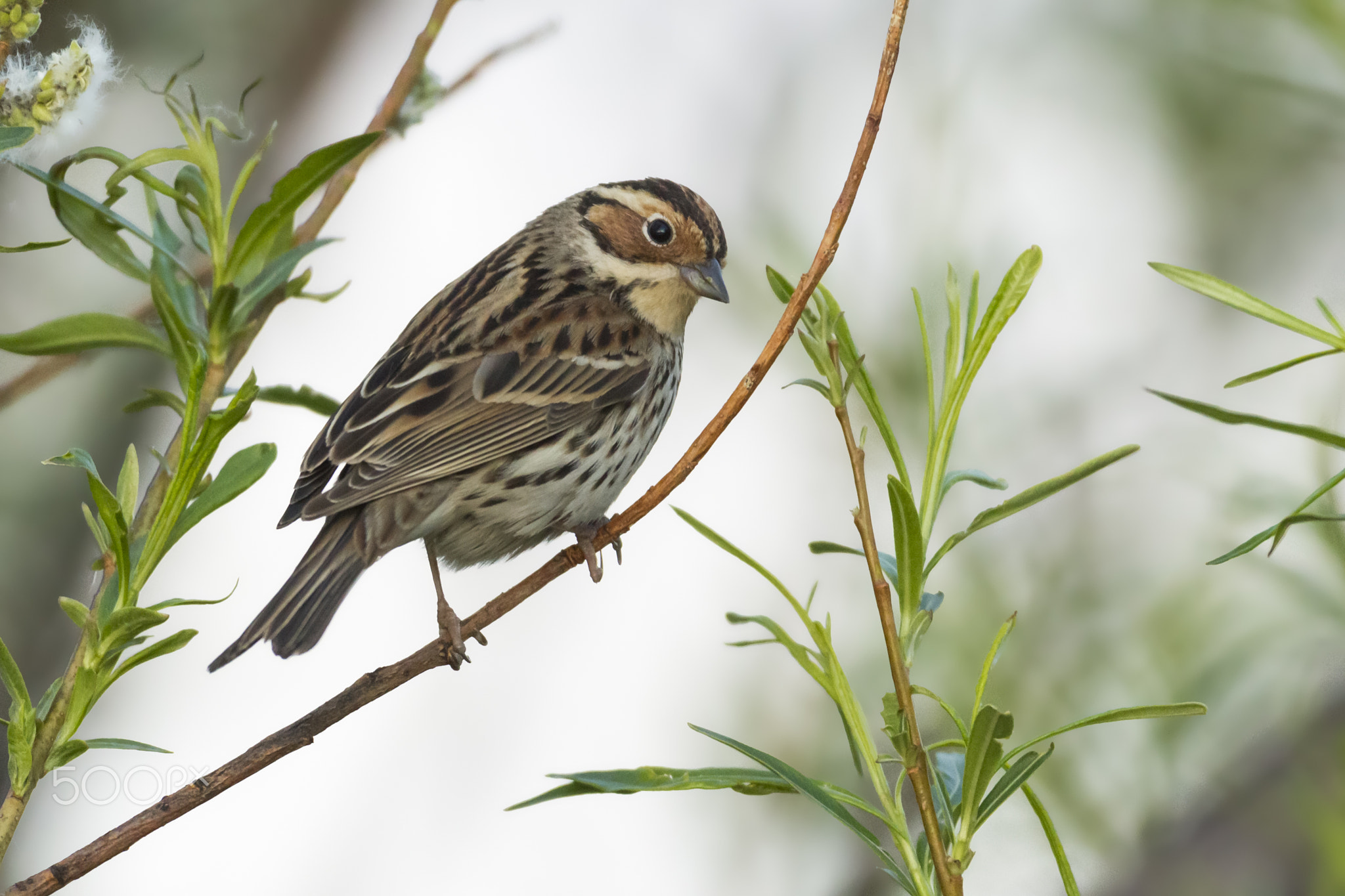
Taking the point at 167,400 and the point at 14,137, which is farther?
the point at 167,400

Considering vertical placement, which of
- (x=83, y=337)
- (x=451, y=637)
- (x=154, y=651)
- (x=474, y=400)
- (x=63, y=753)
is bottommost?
(x=63, y=753)

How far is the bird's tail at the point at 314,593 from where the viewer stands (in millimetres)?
3070

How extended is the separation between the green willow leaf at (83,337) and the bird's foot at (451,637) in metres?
0.69

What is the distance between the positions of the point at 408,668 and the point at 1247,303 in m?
1.29

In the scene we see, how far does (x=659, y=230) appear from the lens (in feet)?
14.4

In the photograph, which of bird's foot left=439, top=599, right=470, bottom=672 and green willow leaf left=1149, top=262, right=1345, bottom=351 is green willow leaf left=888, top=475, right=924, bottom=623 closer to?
green willow leaf left=1149, top=262, right=1345, bottom=351

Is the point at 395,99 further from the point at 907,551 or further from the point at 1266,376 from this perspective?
the point at 1266,376

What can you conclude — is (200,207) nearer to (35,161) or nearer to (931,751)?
(35,161)

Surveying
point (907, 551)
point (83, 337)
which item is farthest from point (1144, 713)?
point (83, 337)

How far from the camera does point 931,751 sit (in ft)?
6.70

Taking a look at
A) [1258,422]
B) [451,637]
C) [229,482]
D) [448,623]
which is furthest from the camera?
[448,623]

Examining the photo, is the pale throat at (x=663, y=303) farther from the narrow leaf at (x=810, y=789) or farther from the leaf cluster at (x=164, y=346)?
the narrow leaf at (x=810, y=789)

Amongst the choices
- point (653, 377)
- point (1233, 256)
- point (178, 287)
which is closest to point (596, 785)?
point (178, 287)

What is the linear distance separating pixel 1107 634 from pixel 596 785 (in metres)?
2.24
